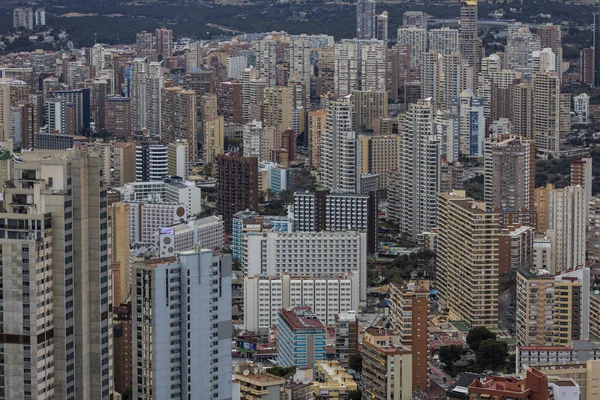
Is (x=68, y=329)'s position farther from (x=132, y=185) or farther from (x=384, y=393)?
(x=132, y=185)

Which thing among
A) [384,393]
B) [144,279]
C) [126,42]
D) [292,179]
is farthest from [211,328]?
[126,42]

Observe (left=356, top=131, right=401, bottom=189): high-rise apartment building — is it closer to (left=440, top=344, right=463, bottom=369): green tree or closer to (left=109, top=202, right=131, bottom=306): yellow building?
(left=109, top=202, right=131, bottom=306): yellow building

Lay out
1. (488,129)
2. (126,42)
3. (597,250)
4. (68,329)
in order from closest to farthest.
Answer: (68,329) → (597,250) → (488,129) → (126,42)

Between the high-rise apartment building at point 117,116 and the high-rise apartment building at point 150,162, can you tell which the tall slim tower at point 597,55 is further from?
the high-rise apartment building at point 150,162

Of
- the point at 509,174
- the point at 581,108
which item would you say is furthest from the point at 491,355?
the point at 581,108

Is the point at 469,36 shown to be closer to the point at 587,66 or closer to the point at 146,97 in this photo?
the point at 587,66

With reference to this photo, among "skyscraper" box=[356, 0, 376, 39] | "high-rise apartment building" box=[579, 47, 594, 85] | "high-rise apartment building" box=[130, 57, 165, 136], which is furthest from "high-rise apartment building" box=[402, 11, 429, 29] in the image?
"high-rise apartment building" box=[130, 57, 165, 136]
